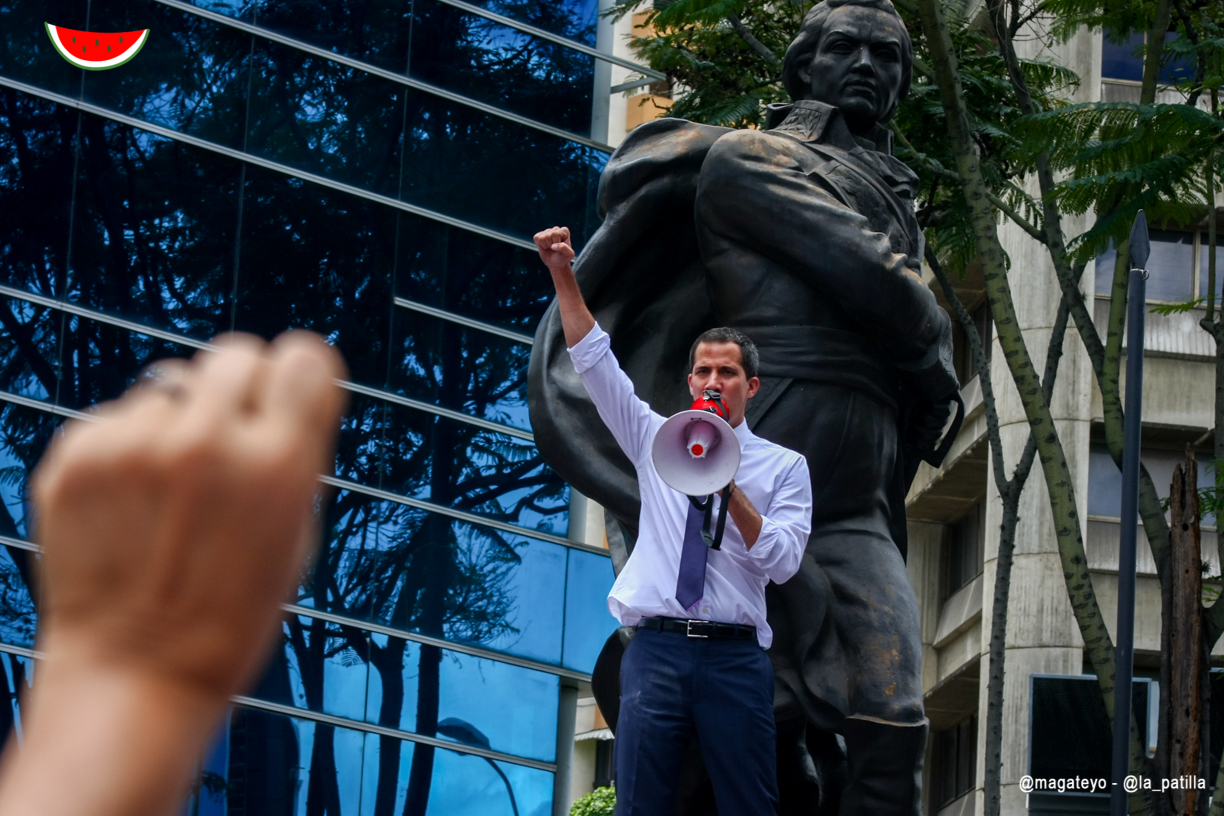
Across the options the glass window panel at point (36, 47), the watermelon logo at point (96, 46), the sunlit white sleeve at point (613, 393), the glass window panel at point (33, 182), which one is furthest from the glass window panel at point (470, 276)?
the sunlit white sleeve at point (613, 393)

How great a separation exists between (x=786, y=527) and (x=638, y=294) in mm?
1612

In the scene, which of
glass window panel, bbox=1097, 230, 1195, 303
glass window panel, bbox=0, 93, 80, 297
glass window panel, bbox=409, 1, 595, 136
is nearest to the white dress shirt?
glass window panel, bbox=0, 93, 80, 297

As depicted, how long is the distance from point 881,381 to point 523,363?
56.4 ft

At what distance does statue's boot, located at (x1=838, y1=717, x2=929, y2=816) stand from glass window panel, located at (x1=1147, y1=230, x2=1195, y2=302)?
2255 cm

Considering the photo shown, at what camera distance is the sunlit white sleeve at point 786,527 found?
436 centimetres

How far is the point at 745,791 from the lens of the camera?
449 centimetres

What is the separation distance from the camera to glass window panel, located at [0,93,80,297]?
20.6 metres

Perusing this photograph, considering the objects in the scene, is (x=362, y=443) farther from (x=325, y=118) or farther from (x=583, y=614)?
(x=325, y=118)

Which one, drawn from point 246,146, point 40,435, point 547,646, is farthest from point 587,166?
point 40,435

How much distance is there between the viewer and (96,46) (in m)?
21.0

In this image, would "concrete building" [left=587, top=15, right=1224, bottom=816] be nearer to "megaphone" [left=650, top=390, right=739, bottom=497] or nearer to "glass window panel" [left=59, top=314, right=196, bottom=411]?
"glass window panel" [left=59, top=314, right=196, bottom=411]

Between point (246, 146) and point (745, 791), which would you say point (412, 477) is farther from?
point (745, 791)

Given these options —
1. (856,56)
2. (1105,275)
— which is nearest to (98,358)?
(1105,275)

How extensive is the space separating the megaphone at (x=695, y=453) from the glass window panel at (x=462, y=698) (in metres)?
17.3
